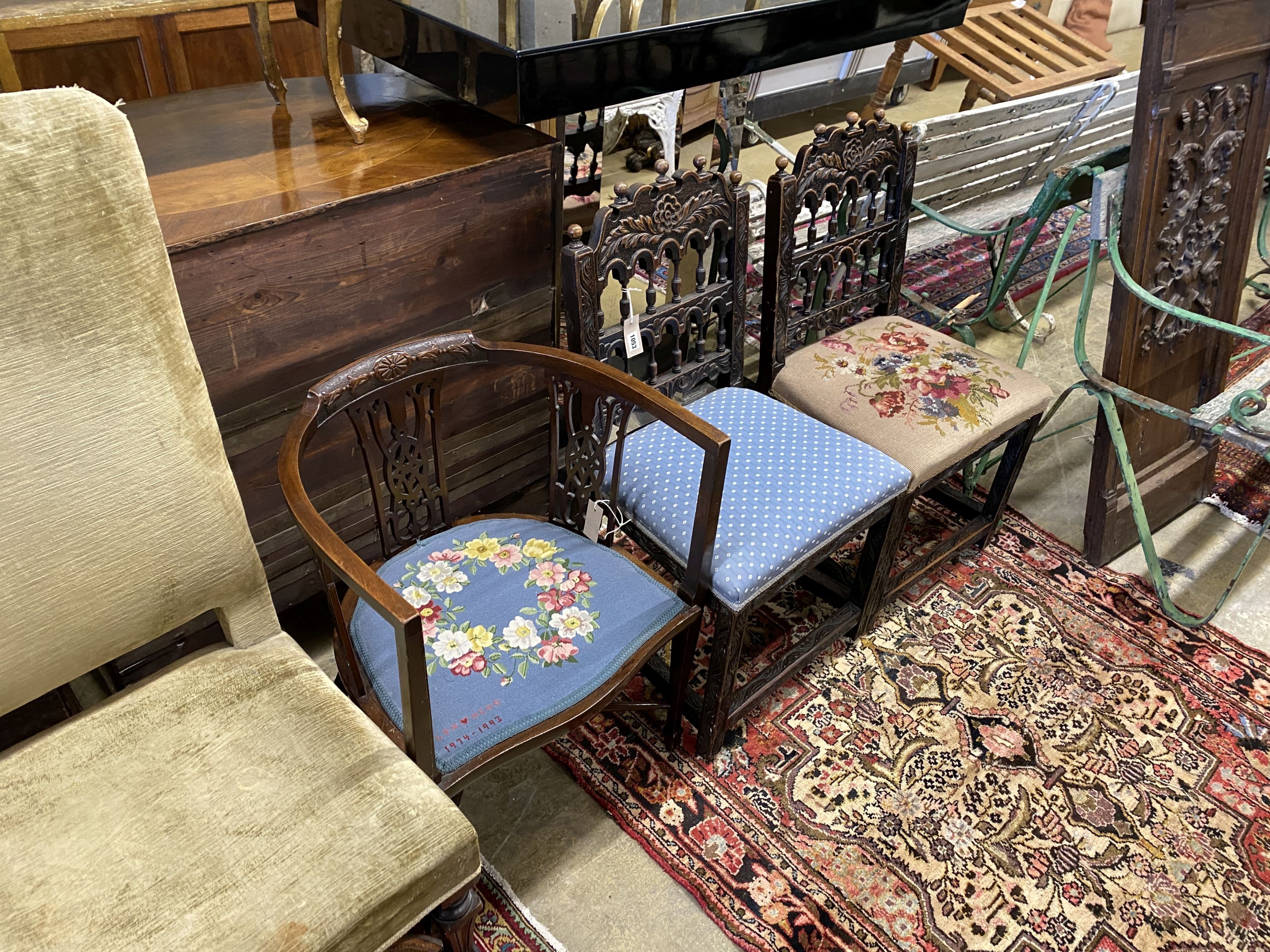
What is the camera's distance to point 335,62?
1.52 m

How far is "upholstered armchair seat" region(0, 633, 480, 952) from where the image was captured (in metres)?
0.87

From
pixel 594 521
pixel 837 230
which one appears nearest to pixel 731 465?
pixel 594 521

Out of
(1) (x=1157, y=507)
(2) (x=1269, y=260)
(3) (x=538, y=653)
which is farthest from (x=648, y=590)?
(2) (x=1269, y=260)

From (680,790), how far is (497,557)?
555 millimetres

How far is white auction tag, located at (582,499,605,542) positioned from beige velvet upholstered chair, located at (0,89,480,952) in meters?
0.49

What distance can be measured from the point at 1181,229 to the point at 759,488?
1.19m

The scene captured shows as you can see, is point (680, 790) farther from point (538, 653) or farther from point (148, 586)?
point (148, 586)

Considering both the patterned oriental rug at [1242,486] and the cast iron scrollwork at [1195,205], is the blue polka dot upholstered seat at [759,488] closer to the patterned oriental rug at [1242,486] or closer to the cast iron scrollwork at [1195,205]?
the cast iron scrollwork at [1195,205]

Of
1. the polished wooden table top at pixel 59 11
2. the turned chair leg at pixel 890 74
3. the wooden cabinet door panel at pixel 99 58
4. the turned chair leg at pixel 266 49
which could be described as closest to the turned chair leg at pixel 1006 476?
the turned chair leg at pixel 266 49

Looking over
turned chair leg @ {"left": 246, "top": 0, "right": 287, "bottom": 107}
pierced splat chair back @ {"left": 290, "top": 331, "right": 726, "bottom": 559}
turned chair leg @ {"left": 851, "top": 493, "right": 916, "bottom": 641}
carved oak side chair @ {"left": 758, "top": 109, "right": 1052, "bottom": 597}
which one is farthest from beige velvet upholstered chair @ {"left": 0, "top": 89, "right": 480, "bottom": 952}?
carved oak side chair @ {"left": 758, "top": 109, "right": 1052, "bottom": 597}

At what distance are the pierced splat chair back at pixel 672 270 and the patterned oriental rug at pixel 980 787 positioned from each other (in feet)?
1.85

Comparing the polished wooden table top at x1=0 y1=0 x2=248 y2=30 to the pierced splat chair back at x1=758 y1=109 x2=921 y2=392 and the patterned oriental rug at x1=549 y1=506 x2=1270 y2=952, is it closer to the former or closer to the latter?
the pierced splat chair back at x1=758 y1=109 x2=921 y2=392

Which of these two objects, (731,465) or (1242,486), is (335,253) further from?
(1242,486)

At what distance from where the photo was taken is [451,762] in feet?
3.64
